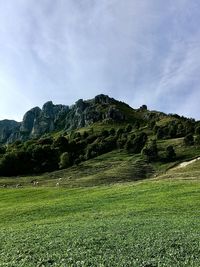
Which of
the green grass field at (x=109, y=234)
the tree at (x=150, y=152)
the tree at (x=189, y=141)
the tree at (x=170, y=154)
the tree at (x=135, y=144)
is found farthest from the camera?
the tree at (x=135, y=144)

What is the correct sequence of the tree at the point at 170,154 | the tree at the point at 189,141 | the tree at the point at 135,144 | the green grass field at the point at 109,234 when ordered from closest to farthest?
1. the green grass field at the point at 109,234
2. the tree at the point at 170,154
3. the tree at the point at 189,141
4. the tree at the point at 135,144

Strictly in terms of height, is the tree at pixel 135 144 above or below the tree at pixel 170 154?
above

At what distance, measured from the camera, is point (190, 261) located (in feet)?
76.5

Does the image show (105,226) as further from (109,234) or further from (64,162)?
(64,162)

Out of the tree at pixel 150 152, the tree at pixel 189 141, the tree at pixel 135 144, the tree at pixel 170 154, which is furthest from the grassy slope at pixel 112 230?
the tree at pixel 135 144

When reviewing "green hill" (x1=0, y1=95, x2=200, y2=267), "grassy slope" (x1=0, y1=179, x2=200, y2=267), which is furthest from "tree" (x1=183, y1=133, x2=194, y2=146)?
"grassy slope" (x1=0, y1=179, x2=200, y2=267)

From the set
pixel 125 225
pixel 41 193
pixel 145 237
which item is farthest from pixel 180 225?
pixel 41 193

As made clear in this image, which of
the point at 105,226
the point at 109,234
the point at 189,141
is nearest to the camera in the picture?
the point at 109,234

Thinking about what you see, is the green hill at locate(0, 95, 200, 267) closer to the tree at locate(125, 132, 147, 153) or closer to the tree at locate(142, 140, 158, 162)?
the tree at locate(142, 140, 158, 162)

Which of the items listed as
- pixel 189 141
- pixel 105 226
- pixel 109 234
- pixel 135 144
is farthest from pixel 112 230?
pixel 135 144

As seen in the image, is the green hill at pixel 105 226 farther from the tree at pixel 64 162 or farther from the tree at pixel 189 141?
the tree at pixel 189 141

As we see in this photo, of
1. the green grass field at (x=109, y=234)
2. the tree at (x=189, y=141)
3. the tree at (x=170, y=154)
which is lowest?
the green grass field at (x=109, y=234)

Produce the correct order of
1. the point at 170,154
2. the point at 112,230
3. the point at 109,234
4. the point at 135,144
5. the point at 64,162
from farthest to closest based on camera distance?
1. the point at 135,144
2. the point at 64,162
3. the point at 170,154
4. the point at 112,230
5. the point at 109,234

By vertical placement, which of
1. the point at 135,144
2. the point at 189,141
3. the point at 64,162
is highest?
the point at 135,144
